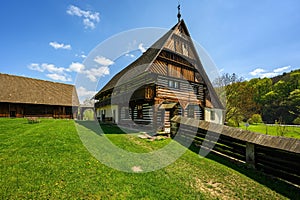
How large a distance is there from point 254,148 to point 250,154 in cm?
36

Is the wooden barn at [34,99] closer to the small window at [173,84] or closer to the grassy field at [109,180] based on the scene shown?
the small window at [173,84]

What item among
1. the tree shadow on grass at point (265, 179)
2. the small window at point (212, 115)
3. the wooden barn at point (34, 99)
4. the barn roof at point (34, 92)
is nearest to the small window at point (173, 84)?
the small window at point (212, 115)

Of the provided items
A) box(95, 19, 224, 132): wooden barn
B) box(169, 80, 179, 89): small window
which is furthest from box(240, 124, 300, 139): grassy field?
box(169, 80, 179, 89): small window

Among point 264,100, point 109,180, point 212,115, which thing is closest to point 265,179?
point 109,180

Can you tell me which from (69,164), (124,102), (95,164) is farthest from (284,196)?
(124,102)

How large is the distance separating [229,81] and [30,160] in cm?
3637

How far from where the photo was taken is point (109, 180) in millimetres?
5488

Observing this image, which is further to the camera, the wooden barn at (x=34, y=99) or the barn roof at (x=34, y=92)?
the barn roof at (x=34, y=92)

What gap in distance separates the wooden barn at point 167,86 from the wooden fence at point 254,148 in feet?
13.7

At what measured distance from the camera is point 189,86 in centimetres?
1902

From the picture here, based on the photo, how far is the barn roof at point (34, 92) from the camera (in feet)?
87.0

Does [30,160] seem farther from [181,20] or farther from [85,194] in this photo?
[181,20]

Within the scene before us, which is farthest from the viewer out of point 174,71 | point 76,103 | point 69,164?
point 76,103

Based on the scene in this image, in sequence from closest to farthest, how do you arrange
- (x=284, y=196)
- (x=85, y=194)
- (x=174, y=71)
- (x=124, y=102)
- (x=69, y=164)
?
(x=85, y=194), (x=284, y=196), (x=69, y=164), (x=174, y=71), (x=124, y=102)
